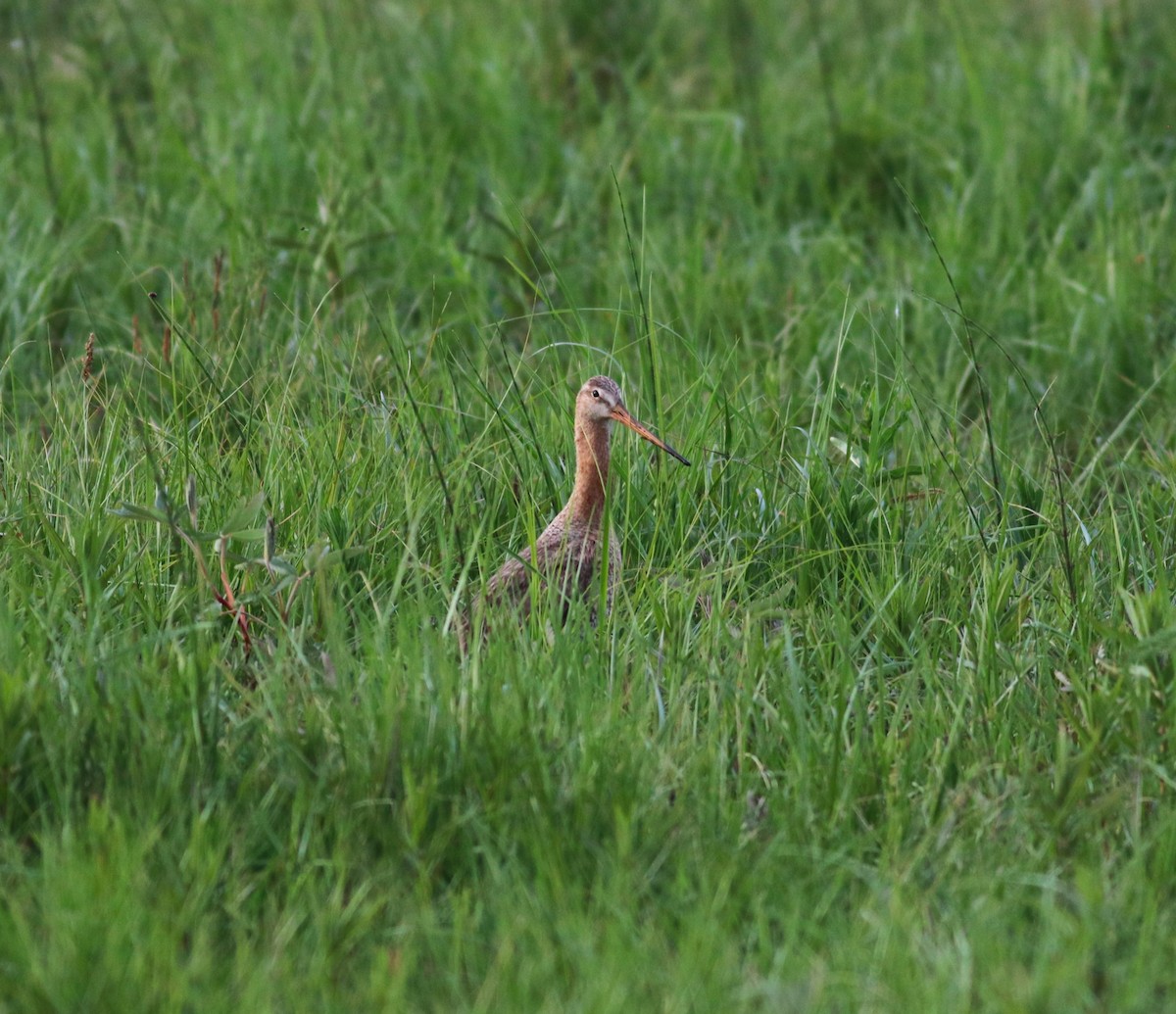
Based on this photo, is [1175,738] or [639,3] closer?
[1175,738]

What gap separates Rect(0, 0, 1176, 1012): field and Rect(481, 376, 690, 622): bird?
0.32 feet

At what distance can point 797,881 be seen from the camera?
2.71m

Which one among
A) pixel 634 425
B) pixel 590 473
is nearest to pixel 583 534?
pixel 590 473

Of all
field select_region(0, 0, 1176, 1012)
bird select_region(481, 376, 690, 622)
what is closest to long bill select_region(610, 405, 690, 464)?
bird select_region(481, 376, 690, 622)

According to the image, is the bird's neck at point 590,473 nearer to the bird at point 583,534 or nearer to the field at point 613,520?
the bird at point 583,534

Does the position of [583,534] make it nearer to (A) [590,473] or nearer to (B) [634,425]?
(A) [590,473]

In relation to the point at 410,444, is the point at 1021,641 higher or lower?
lower

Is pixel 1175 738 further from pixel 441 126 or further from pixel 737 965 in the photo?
pixel 441 126

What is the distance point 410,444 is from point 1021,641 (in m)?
1.51

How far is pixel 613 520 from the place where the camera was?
3.95 meters

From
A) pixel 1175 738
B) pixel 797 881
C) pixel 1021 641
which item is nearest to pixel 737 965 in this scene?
pixel 797 881

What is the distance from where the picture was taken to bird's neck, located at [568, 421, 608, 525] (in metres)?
3.82

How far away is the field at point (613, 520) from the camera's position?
260 centimetres

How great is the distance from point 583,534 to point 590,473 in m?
0.16
